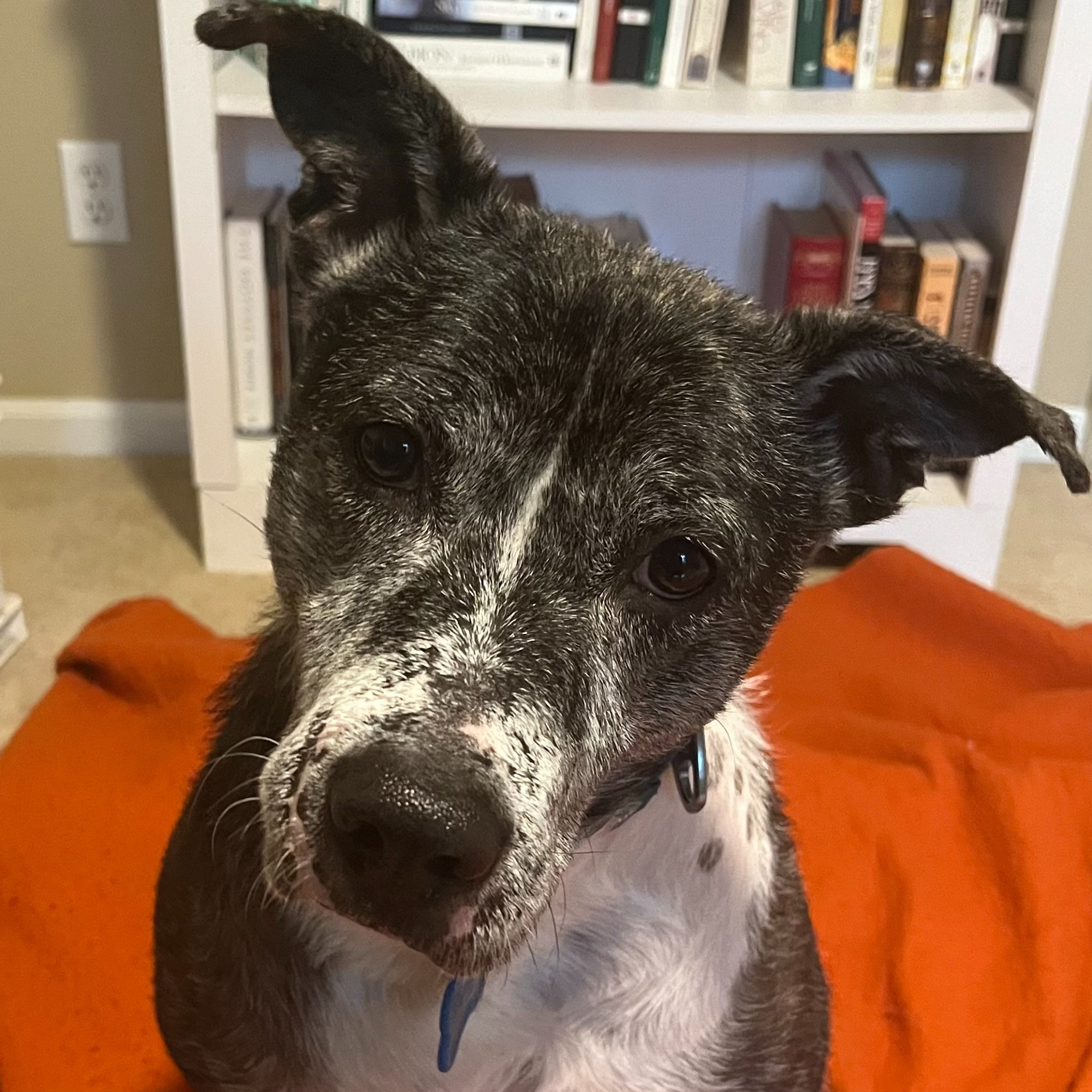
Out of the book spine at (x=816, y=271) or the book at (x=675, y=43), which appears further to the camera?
the book spine at (x=816, y=271)

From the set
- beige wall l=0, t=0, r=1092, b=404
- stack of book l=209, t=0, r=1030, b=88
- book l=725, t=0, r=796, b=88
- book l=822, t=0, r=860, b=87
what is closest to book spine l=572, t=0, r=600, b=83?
stack of book l=209, t=0, r=1030, b=88

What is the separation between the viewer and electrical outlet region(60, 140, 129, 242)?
300 cm

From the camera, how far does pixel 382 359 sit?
1202mm

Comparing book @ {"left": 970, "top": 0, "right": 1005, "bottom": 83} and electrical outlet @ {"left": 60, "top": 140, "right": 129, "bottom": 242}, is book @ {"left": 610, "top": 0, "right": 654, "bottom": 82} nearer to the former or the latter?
book @ {"left": 970, "top": 0, "right": 1005, "bottom": 83}

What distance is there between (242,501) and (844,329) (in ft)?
6.01

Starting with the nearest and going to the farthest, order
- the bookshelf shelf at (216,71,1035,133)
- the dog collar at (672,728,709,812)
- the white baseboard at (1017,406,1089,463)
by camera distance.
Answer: the dog collar at (672,728,709,812), the bookshelf shelf at (216,71,1035,133), the white baseboard at (1017,406,1089,463)

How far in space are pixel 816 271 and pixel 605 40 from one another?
2.30ft

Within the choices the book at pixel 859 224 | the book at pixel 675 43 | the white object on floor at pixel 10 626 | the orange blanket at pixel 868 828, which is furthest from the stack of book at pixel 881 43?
the white object on floor at pixel 10 626

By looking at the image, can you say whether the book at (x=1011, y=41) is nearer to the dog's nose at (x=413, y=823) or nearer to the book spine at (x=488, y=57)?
the book spine at (x=488, y=57)

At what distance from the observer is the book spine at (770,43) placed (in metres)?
2.54

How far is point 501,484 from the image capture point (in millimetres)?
1144

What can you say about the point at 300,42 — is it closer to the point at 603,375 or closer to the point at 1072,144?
the point at 603,375

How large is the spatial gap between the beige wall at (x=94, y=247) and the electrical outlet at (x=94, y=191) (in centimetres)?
2

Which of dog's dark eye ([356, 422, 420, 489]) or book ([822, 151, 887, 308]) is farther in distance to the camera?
book ([822, 151, 887, 308])
